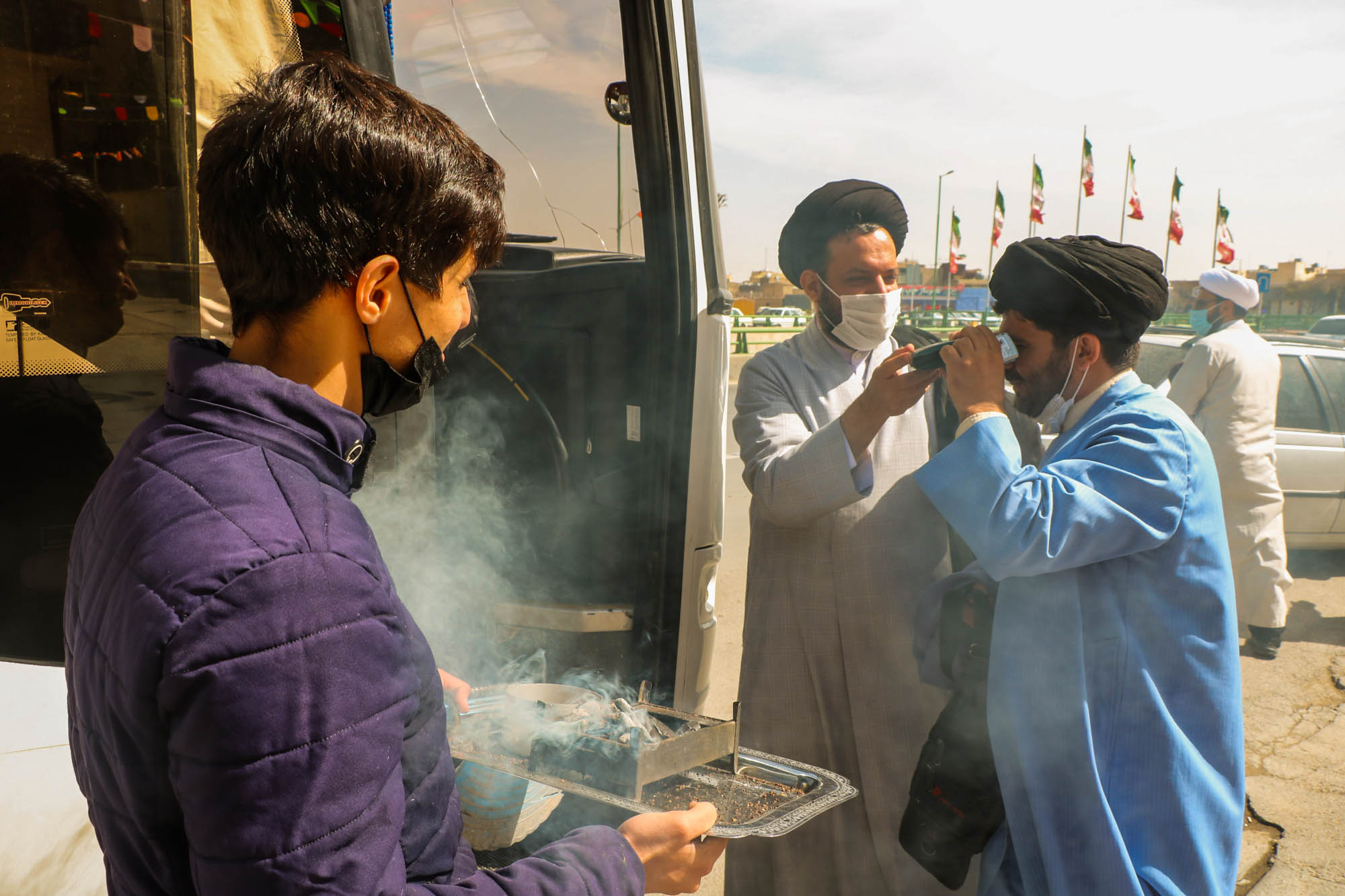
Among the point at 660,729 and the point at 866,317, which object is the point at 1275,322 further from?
the point at 660,729

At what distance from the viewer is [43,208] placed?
1.79 metres

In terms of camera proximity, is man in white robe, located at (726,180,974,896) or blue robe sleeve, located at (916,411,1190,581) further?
man in white robe, located at (726,180,974,896)

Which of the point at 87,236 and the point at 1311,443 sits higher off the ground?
the point at 87,236

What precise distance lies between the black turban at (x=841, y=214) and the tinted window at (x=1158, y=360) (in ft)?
18.4

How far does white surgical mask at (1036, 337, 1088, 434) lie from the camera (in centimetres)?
193

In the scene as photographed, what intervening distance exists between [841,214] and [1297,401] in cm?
610

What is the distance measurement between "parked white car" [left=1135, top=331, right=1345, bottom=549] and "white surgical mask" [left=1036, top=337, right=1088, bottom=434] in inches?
199

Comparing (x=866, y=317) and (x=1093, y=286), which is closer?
(x=1093, y=286)

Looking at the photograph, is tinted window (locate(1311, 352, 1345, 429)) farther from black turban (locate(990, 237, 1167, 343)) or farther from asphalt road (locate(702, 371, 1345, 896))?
black turban (locate(990, 237, 1167, 343))

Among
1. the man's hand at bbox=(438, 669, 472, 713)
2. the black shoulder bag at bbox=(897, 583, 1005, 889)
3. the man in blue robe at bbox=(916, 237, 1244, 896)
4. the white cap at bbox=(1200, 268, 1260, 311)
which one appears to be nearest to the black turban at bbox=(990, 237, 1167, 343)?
the man in blue robe at bbox=(916, 237, 1244, 896)

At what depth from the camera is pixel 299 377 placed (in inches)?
38.0

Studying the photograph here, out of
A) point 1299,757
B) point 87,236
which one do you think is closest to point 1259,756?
point 1299,757

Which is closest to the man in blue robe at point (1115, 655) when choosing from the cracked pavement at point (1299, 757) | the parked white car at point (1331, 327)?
the cracked pavement at point (1299, 757)

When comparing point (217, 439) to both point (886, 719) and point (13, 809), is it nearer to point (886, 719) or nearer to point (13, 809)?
point (13, 809)
